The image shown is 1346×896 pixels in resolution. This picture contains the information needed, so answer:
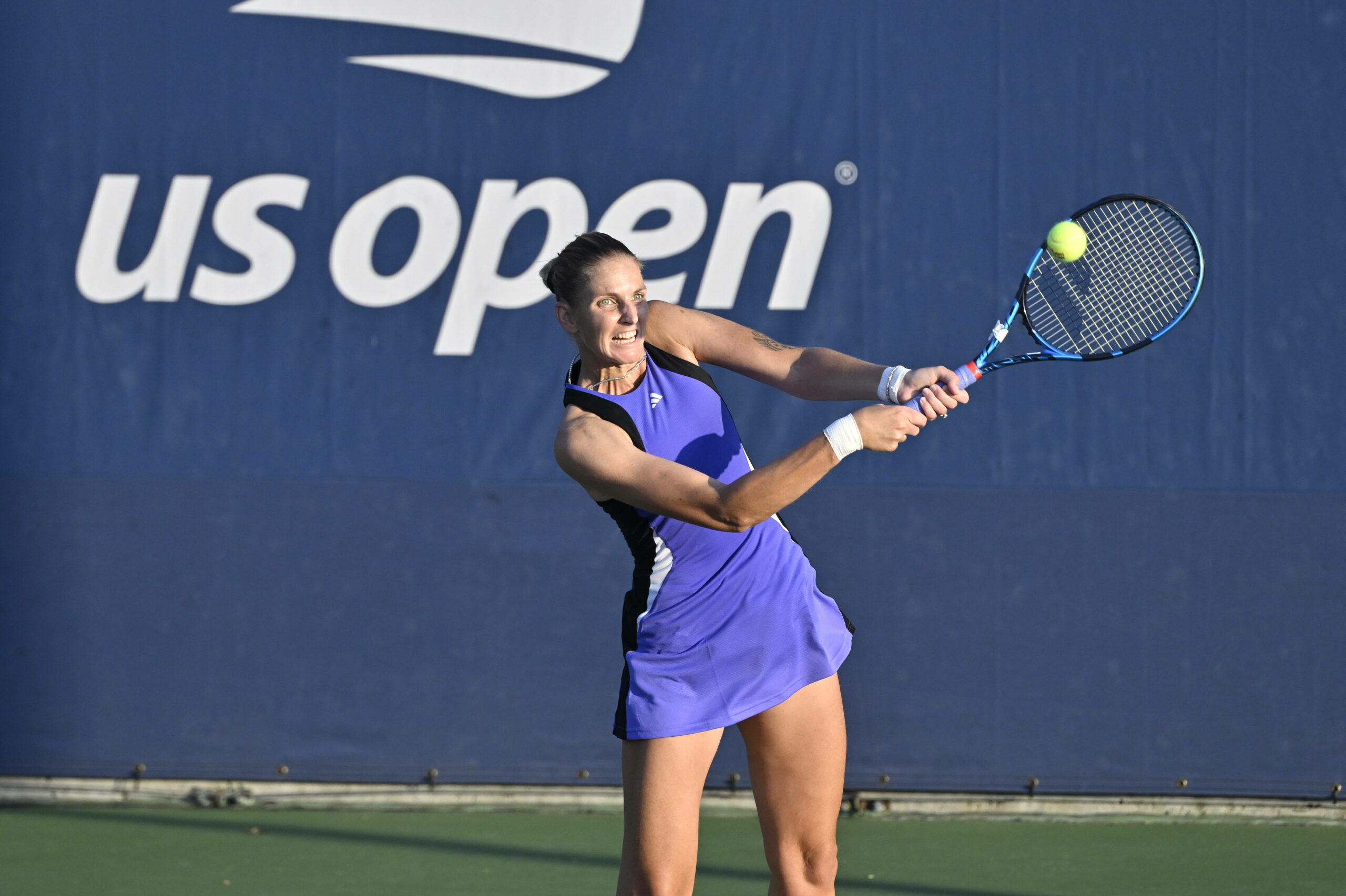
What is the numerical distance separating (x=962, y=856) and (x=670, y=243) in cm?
203

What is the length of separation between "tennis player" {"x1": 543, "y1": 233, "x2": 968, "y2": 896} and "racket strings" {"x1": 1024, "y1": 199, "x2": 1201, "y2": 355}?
1.00 metres

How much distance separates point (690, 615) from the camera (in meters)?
2.65

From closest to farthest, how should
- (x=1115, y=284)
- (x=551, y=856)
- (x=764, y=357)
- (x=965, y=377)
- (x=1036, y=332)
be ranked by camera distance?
(x=965, y=377), (x=764, y=357), (x=1036, y=332), (x=1115, y=284), (x=551, y=856)

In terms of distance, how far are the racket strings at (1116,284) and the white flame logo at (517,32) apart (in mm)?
1557

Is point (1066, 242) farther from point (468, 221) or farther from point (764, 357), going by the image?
point (468, 221)

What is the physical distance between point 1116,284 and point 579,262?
5.46ft

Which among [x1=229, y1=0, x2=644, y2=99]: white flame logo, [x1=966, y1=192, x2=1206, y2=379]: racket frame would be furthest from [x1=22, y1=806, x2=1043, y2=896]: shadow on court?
[x1=229, y1=0, x2=644, y2=99]: white flame logo

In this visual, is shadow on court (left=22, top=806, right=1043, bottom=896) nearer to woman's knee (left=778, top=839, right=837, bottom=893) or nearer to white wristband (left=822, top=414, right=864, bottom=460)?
woman's knee (left=778, top=839, right=837, bottom=893)

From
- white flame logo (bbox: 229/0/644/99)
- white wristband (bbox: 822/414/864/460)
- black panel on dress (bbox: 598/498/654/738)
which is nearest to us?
white wristband (bbox: 822/414/864/460)

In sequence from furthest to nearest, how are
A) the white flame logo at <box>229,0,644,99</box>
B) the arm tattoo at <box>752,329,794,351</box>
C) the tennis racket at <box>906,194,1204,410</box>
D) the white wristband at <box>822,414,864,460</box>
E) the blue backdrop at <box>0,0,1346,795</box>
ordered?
1. the white flame logo at <box>229,0,644,99</box>
2. the blue backdrop at <box>0,0,1346,795</box>
3. the tennis racket at <box>906,194,1204,410</box>
4. the arm tattoo at <box>752,329,794,351</box>
5. the white wristband at <box>822,414,864,460</box>

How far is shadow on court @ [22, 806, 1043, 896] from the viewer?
3891 mm

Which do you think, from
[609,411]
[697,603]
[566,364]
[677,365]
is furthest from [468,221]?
[697,603]

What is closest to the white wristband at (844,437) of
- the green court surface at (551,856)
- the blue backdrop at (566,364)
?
the green court surface at (551,856)

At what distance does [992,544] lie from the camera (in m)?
4.47
